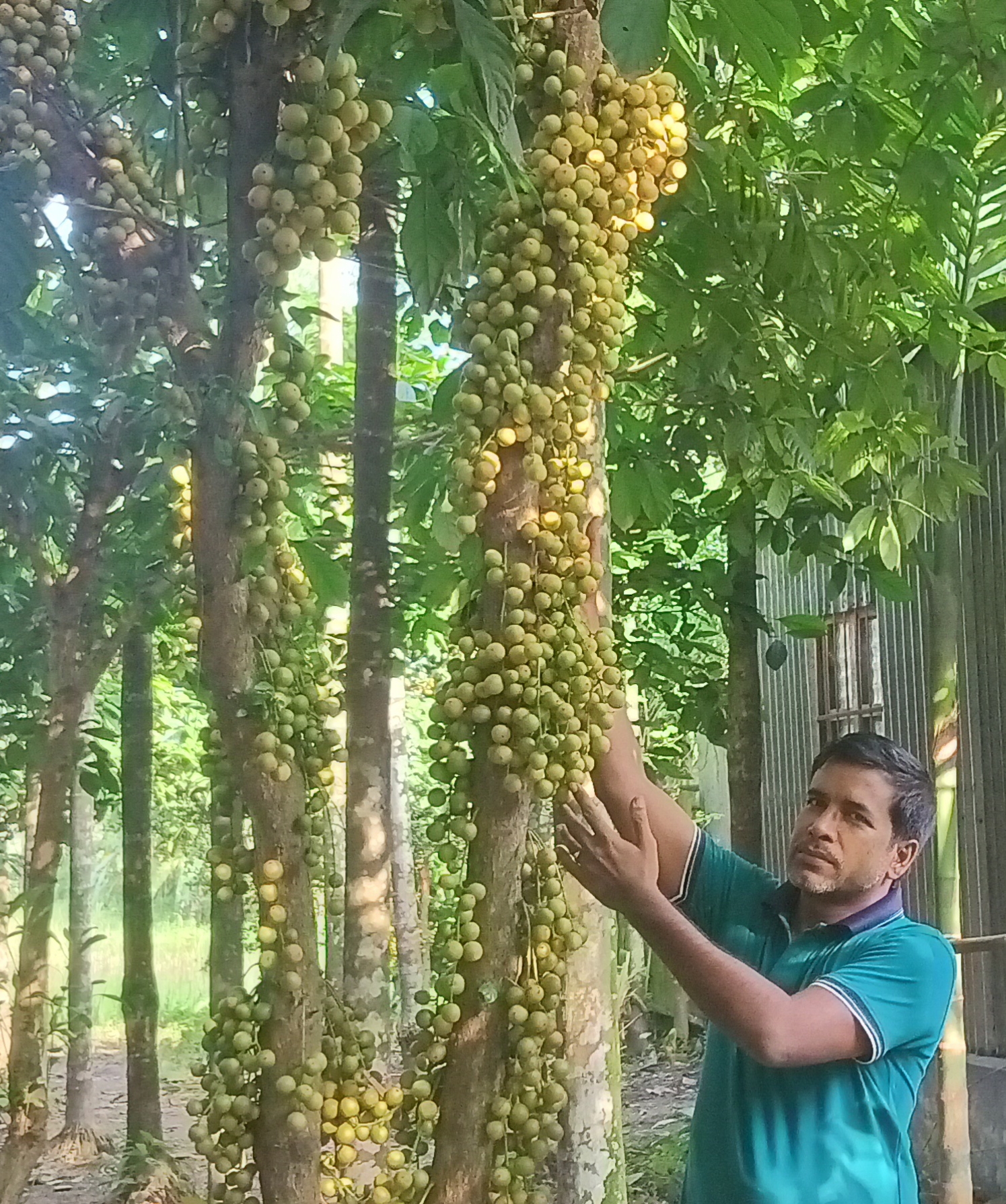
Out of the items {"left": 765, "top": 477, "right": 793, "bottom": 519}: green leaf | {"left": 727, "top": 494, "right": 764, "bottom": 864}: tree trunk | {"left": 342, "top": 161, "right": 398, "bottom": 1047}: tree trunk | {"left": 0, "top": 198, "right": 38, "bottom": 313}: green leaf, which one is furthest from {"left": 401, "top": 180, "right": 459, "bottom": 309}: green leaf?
{"left": 727, "top": 494, "right": 764, "bottom": 864}: tree trunk

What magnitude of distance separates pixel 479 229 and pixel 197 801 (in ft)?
1.27

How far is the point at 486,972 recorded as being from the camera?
2.10 feet

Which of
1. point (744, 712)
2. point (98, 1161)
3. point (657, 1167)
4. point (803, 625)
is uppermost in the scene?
point (803, 625)

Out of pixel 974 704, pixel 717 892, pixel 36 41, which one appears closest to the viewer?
pixel 36 41

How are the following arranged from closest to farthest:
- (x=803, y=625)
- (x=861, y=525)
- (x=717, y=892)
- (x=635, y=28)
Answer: (x=635, y=28)
(x=717, y=892)
(x=861, y=525)
(x=803, y=625)

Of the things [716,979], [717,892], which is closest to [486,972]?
[716,979]

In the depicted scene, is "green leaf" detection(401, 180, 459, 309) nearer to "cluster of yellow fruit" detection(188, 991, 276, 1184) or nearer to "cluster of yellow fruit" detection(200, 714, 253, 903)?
"cluster of yellow fruit" detection(200, 714, 253, 903)

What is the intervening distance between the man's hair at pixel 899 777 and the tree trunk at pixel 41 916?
1.78ft

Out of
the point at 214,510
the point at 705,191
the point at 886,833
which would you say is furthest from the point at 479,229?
the point at 886,833

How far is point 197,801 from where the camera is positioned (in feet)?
2.37

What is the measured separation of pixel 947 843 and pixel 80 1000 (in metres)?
1.13

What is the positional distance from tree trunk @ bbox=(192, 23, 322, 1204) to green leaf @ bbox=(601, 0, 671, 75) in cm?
17

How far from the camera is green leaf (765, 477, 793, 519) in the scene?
4.46ft

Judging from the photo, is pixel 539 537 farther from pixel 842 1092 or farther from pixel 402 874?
pixel 842 1092
